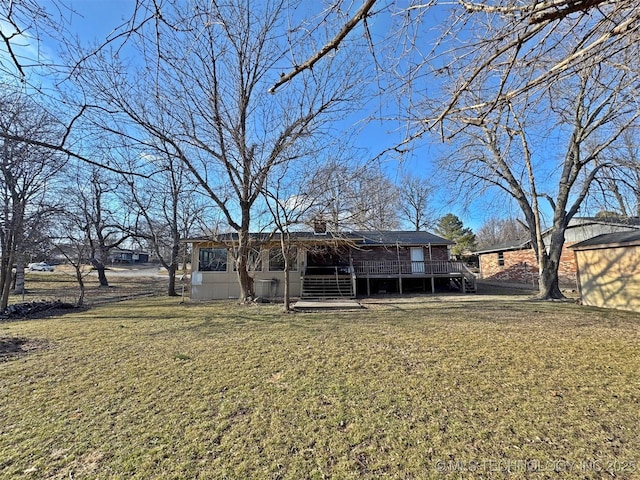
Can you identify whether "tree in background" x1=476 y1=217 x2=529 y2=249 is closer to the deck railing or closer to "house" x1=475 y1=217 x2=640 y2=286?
"house" x1=475 y1=217 x2=640 y2=286

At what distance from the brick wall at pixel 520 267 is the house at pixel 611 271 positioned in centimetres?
767

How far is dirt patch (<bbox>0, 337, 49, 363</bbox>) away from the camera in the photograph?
17.0 feet

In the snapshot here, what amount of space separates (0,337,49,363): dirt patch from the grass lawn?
83mm

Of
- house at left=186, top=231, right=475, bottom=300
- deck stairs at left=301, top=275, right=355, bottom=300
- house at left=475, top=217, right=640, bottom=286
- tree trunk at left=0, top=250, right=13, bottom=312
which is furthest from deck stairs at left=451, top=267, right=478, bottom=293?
tree trunk at left=0, top=250, right=13, bottom=312

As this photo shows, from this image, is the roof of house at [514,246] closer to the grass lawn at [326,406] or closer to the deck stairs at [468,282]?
the deck stairs at [468,282]

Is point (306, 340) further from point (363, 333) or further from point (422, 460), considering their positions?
point (422, 460)

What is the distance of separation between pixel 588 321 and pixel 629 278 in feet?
8.71

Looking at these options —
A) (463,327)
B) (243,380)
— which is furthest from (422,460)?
(463,327)

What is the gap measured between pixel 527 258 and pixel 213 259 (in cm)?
2028

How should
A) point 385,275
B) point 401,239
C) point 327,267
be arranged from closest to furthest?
1. point 327,267
2. point 385,275
3. point 401,239

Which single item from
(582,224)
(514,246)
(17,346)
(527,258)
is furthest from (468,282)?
(17,346)

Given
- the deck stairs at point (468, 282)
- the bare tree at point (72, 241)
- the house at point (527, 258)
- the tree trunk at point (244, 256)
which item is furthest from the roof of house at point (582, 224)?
the bare tree at point (72, 241)

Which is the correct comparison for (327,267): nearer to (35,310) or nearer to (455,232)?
(35,310)

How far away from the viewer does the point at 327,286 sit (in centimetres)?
1497
